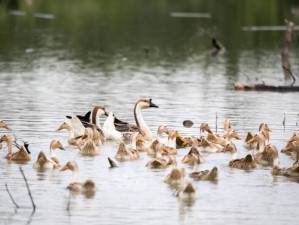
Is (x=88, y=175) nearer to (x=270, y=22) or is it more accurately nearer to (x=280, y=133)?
(x=280, y=133)

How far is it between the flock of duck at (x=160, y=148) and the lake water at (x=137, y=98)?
0.18m

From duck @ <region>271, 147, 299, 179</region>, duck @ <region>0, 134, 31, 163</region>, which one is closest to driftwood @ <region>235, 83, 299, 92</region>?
duck @ <region>271, 147, 299, 179</region>

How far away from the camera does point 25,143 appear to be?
66.8ft

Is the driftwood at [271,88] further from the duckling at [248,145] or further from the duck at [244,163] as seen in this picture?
the duck at [244,163]

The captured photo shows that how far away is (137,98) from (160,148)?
10120 mm

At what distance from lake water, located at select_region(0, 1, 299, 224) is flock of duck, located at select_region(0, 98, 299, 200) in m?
0.18

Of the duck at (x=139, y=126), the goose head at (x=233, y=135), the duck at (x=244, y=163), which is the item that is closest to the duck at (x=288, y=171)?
the duck at (x=244, y=163)

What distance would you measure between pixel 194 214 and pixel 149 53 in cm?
2847

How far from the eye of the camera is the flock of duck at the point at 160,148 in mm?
17875

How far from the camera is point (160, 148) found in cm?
2011

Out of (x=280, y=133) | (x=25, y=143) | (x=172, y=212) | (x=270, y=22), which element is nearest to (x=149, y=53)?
(x=270, y=22)

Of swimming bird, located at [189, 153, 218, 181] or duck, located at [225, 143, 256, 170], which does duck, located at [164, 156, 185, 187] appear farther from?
duck, located at [225, 143, 256, 170]

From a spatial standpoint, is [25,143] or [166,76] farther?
[166,76]

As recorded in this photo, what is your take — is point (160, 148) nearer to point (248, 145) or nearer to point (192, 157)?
point (192, 157)
